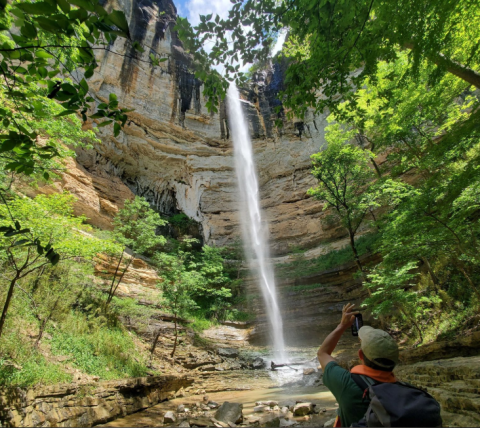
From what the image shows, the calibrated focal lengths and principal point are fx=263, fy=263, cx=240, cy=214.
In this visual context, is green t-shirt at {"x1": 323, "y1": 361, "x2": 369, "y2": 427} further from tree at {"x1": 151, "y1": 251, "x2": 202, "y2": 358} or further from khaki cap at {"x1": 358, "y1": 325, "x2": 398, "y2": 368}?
tree at {"x1": 151, "y1": 251, "x2": 202, "y2": 358}

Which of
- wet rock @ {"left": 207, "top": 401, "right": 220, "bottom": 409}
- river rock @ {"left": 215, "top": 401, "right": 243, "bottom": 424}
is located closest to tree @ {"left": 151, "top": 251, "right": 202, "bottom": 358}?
wet rock @ {"left": 207, "top": 401, "right": 220, "bottom": 409}

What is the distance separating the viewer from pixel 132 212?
12227mm

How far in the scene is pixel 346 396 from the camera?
141 cm

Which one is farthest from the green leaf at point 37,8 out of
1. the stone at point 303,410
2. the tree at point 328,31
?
the stone at point 303,410

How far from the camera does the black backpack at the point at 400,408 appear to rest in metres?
1.12

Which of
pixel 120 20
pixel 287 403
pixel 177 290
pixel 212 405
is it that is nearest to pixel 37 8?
pixel 120 20

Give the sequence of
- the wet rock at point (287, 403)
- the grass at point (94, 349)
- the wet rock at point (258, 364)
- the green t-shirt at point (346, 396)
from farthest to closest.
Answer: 1. the wet rock at point (258, 364)
2. the grass at point (94, 349)
3. the wet rock at point (287, 403)
4. the green t-shirt at point (346, 396)

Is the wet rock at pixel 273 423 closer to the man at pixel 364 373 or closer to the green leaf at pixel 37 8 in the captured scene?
the man at pixel 364 373

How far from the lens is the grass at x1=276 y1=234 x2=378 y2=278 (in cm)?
1515

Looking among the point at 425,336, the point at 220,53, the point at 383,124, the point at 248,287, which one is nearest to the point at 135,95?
the point at 248,287

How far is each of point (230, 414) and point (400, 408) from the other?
4588 millimetres

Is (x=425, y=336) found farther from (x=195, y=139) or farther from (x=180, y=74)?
(x=180, y=74)

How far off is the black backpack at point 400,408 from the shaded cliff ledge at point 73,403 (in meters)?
4.48

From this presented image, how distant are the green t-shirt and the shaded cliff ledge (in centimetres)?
424
